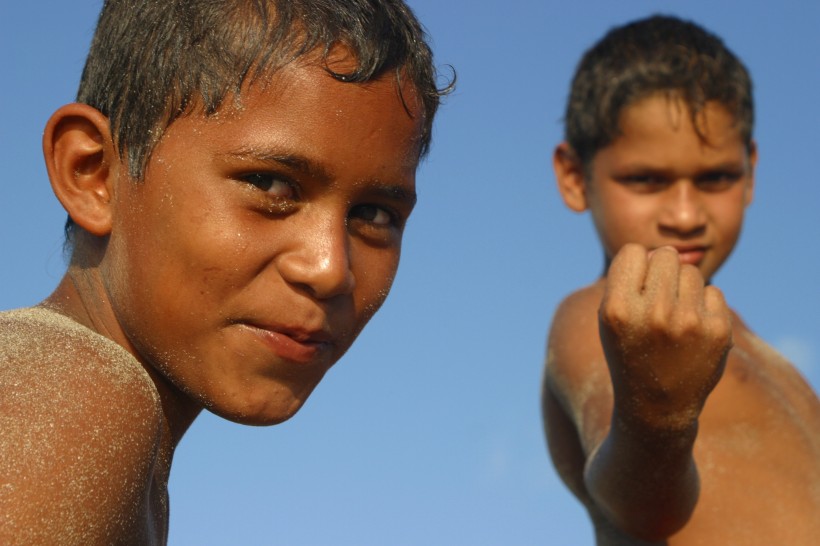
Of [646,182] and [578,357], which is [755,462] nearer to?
[578,357]

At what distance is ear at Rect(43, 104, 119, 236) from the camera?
246cm

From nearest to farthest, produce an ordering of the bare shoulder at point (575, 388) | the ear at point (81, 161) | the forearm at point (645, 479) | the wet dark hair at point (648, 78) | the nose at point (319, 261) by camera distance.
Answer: the nose at point (319, 261), the ear at point (81, 161), the forearm at point (645, 479), the bare shoulder at point (575, 388), the wet dark hair at point (648, 78)

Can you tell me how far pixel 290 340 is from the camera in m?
2.36

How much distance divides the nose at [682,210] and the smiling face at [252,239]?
1756mm

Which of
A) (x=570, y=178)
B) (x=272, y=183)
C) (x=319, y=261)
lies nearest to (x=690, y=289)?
(x=319, y=261)

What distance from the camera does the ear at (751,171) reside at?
440 centimetres

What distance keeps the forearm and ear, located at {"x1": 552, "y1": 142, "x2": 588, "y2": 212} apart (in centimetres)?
139

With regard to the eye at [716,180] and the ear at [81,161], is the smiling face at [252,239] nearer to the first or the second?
the ear at [81,161]

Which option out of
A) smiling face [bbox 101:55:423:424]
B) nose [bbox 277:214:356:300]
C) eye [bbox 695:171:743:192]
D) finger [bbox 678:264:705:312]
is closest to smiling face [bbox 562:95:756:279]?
eye [bbox 695:171:743:192]

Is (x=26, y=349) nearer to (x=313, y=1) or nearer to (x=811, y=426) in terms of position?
(x=313, y=1)

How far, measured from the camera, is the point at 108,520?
6.29ft

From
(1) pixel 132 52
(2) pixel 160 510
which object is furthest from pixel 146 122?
(2) pixel 160 510

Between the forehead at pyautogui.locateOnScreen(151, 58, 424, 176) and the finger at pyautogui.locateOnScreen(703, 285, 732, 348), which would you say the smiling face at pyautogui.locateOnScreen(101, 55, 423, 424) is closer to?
the forehead at pyautogui.locateOnScreen(151, 58, 424, 176)

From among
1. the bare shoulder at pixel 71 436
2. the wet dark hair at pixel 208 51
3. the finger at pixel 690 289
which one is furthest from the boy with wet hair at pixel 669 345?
the bare shoulder at pixel 71 436
